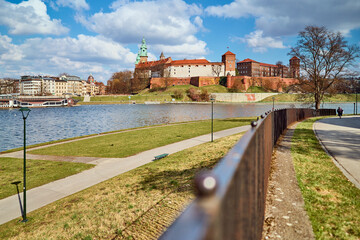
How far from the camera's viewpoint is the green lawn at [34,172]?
35.1 feet

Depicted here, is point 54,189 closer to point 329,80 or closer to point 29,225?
point 29,225

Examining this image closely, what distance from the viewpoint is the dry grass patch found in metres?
6.34

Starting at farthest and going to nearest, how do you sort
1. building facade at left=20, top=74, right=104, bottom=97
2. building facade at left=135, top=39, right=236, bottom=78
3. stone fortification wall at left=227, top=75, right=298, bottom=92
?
building facade at left=20, top=74, right=104, bottom=97
building facade at left=135, top=39, right=236, bottom=78
stone fortification wall at left=227, top=75, right=298, bottom=92

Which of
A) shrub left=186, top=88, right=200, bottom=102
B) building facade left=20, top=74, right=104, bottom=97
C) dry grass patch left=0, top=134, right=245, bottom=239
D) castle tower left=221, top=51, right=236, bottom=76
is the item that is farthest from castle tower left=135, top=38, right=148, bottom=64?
dry grass patch left=0, top=134, right=245, bottom=239

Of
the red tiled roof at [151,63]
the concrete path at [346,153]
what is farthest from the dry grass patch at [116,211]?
the red tiled roof at [151,63]

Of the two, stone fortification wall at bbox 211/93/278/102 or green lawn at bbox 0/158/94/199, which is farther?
stone fortification wall at bbox 211/93/278/102

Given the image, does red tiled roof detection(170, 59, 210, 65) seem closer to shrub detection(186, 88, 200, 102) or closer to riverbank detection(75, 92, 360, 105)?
riverbank detection(75, 92, 360, 105)

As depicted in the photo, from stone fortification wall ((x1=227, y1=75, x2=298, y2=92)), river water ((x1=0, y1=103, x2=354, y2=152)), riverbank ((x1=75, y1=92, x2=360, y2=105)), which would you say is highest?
stone fortification wall ((x1=227, y1=75, x2=298, y2=92))

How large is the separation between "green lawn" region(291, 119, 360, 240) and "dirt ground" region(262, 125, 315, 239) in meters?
0.14

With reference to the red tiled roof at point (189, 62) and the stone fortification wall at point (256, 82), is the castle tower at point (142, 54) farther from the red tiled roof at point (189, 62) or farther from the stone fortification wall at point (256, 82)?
the stone fortification wall at point (256, 82)

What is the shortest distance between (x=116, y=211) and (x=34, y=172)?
7759mm

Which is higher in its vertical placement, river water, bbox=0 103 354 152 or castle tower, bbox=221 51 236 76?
castle tower, bbox=221 51 236 76

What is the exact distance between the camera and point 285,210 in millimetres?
4828

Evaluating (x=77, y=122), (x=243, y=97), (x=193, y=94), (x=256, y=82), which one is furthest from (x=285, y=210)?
(x=256, y=82)
